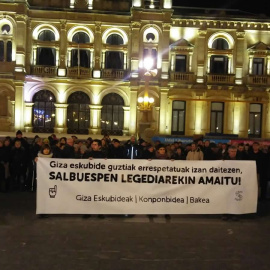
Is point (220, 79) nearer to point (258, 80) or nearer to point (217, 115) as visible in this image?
point (217, 115)

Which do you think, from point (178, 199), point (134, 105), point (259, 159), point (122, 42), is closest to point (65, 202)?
point (178, 199)

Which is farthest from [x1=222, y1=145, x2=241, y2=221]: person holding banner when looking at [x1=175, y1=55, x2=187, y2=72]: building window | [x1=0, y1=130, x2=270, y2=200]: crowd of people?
[x1=175, y1=55, x2=187, y2=72]: building window

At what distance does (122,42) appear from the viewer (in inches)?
1437

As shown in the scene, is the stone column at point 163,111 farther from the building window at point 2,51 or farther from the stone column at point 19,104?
the building window at point 2,51

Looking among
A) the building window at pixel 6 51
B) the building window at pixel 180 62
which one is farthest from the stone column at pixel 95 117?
the building window at pixel 6 51

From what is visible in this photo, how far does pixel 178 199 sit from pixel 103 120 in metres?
26.5

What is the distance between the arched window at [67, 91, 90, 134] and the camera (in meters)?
35.8

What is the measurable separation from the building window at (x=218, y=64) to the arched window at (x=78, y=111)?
1145cm

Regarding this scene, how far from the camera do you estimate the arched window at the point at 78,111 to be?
118ft

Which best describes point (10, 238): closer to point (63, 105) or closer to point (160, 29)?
point (63, 105)

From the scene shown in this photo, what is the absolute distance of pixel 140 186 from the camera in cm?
991

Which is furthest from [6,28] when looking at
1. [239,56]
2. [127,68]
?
[239,56]

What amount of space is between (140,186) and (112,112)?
86.6 ft

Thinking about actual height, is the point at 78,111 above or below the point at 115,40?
below
